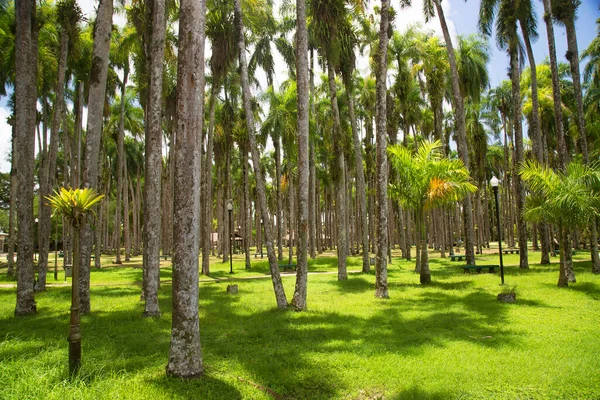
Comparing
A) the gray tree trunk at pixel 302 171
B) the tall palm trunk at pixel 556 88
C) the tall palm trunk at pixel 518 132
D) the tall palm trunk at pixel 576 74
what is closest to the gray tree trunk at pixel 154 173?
the gray tree trunk at pixel 302 171

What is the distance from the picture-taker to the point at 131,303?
12938 mm

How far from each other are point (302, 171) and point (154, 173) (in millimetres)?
4170

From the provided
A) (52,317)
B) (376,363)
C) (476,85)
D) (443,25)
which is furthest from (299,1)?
(476,85)

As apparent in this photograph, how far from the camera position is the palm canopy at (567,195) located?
13.4 meters

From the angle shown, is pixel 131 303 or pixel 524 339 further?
pixel 131 303

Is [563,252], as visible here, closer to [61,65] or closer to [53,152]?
[61,65]

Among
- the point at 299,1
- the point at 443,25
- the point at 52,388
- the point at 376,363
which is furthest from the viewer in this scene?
the point at 443,25

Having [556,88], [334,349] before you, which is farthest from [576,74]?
[334,349]

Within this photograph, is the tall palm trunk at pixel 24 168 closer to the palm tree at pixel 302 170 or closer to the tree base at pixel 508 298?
the palm tree at pixel 302 170

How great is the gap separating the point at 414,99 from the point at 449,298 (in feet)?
62.9

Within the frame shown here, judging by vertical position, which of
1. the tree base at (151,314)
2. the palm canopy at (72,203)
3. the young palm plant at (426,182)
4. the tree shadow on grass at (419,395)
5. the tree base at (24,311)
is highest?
the young palm plant at (426,182)

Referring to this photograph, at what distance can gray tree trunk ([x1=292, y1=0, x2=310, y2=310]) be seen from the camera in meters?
11.5

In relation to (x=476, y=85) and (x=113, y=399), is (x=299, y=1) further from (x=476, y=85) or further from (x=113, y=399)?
(x=476, y=85)

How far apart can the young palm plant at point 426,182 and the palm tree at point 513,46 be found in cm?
571
